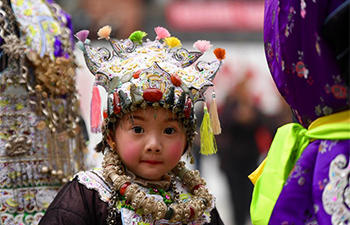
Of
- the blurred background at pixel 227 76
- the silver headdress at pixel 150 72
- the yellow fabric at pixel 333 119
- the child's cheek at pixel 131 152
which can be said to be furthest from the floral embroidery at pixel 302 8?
the blurred background at pixel 227 76

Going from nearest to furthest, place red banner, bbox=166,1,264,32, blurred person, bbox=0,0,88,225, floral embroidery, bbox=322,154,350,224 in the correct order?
floral embroidery, bbox=322,154,350,224 → blurred person, bbox=0,0,88,225 → red banner, bbox=166,1,264,32

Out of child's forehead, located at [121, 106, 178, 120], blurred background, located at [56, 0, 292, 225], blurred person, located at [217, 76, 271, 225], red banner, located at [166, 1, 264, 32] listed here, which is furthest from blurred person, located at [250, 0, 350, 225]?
red banner, located at [166, 1, 264, 32]

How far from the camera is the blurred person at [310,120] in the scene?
1.79m

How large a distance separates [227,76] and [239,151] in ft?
7.24

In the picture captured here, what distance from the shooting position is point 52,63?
3350mm

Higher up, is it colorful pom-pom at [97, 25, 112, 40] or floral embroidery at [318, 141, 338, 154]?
colorful pom-pom at [97, 25, 112, 40]

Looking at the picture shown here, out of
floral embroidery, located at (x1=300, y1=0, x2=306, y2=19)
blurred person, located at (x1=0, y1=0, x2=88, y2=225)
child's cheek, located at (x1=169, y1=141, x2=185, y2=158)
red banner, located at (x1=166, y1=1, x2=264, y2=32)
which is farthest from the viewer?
Result: red banner, located at (x1=166, y1=1, x2=264, y2=32)

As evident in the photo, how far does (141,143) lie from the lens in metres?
2.59

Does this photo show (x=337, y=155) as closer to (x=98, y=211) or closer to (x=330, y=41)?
(x=330, y=41)

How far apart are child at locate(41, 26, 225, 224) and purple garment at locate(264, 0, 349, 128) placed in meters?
0.70

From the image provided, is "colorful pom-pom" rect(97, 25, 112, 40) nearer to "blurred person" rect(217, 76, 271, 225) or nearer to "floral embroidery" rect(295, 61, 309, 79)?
"floral embroidery" rect(295, 61, 309, 79)

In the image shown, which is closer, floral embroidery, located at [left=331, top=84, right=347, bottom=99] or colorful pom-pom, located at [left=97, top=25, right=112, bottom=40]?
floral embroidery, located at [left=331, top=84, right=347, bottom=99]

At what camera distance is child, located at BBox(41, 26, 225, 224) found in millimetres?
2559

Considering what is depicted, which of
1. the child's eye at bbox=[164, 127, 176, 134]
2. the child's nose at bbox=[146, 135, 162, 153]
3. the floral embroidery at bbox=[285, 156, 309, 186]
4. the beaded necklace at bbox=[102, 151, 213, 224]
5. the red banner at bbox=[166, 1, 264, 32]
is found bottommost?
the beaded necklace at bbox=[102, 151, 213, 224]
